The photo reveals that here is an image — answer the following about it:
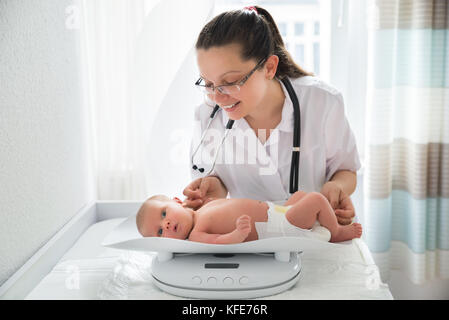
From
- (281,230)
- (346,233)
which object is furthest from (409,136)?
(281,230)

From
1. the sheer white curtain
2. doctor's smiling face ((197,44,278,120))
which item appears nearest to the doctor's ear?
doctor's smiling face ((197,44,278,120))

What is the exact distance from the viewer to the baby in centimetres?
102

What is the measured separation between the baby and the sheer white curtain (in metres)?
0.80

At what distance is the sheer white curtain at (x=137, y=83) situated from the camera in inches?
69.4

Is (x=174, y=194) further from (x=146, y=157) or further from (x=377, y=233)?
(x=377, y=233)

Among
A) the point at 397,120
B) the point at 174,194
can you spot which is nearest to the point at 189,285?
the point at 174,194

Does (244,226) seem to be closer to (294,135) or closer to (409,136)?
(294,135)

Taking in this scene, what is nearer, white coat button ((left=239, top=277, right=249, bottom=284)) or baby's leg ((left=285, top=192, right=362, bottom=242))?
white coat button ((left=239, top=277, right=249, bottom=284))

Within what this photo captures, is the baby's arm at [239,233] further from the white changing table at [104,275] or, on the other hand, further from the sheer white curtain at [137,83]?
the sheer white curtain at [137,83]

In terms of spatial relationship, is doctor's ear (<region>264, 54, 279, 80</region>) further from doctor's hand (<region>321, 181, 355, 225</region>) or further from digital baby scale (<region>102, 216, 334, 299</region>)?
digital baby scale (<region>102, 216, 334, 299</region>)

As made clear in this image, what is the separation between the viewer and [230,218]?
104cm

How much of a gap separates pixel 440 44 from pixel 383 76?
255 mm

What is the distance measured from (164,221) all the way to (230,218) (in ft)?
0.55

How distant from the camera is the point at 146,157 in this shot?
192cm
